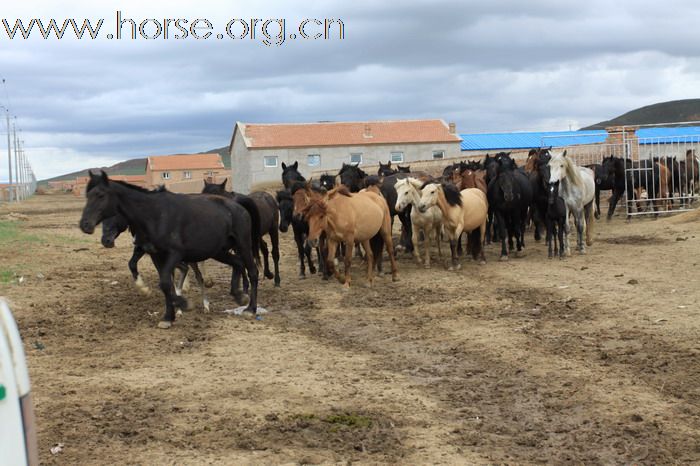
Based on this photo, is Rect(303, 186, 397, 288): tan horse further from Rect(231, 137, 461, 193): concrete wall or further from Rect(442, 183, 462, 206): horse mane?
Rect(231, 137, 461, 193): concrete wall

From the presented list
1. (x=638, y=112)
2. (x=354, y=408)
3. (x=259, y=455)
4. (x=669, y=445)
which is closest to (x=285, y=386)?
(x=354, y=408)

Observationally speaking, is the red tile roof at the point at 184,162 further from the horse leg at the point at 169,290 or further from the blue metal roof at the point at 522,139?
the horse leg at the point at 169,290

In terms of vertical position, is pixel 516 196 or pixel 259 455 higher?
pixel 516 196

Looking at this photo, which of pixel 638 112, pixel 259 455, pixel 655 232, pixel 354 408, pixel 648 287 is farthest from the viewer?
pixel 638 112

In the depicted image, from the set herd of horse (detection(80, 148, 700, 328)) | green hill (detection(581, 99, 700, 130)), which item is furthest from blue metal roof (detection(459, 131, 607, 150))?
green hill (detection(581, 99, 700, 130))

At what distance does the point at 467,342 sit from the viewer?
893 centimetres

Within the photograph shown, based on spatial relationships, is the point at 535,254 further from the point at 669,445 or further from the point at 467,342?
the point at 669,445

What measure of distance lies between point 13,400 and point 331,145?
62265 millimetres

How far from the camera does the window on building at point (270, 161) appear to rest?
205 feet

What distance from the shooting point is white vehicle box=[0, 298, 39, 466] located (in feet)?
7.68

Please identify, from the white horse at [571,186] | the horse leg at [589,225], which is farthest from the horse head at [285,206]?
the horse leg at [589,225]

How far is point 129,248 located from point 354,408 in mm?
15501

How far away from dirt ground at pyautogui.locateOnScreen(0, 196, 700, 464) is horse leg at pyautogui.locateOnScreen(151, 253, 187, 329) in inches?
9.8

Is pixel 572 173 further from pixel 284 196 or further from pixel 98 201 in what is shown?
pixel 98 201
